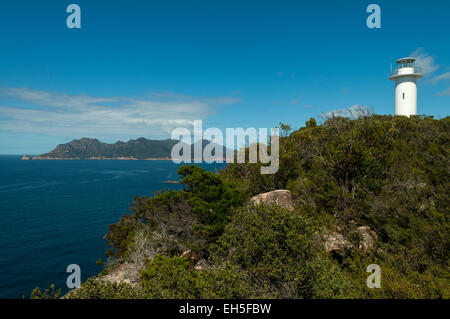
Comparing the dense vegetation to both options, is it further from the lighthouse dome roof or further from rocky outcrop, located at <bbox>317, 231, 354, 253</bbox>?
the lighthouse dome roof

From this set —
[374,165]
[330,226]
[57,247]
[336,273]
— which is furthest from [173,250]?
[57,247]

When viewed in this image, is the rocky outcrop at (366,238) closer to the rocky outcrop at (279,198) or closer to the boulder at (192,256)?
the rocky outcrop at (279,198)

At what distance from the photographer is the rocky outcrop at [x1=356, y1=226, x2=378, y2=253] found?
1231 centimetres

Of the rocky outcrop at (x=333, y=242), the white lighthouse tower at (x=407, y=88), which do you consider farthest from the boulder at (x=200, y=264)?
the white lighthouse tower at (x=407, y=88)

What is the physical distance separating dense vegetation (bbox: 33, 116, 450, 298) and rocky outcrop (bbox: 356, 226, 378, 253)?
0.30 meters

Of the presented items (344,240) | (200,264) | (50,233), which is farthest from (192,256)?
(50,233)

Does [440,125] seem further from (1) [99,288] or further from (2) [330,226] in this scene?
(1) [99,288]

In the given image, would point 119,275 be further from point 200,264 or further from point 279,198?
point 279,198

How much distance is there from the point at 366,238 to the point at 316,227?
3.60m

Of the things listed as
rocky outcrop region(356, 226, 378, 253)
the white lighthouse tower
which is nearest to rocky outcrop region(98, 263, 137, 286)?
rocky outcrop region(356, 226, 378, 253)

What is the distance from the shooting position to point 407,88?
118ft

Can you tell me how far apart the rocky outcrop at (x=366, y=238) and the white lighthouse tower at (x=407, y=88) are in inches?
1228

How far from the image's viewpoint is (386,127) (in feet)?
58.4

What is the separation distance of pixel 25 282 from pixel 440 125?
45928mm
